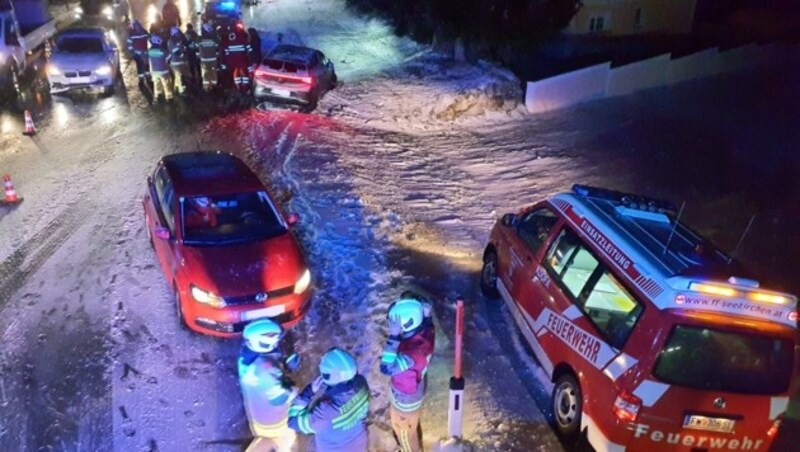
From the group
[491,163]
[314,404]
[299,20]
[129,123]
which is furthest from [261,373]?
[299,20]

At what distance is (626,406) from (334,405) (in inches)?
99.3

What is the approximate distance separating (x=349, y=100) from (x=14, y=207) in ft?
29.0

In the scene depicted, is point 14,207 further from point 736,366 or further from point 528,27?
point 528,27

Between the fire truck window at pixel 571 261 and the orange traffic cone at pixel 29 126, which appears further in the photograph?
the orange traffic cone at pixel 29 126

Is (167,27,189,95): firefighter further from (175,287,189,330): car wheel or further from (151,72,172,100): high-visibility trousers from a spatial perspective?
(175,287,189,330): car wheel

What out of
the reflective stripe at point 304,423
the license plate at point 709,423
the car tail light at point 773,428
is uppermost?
the reflective stripe at point 304,423

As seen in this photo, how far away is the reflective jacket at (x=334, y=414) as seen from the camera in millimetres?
4426

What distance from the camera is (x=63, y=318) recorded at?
8.14 meters

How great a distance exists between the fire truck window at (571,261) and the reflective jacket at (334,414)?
288 cm

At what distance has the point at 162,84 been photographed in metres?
17.1

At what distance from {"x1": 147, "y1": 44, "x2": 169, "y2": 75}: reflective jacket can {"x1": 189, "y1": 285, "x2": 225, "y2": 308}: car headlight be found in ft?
34.3

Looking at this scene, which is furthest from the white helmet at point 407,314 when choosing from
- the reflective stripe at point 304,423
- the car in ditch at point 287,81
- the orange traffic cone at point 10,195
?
the car in ditch at point 287,81

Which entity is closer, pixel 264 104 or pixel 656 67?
pixel 264 104

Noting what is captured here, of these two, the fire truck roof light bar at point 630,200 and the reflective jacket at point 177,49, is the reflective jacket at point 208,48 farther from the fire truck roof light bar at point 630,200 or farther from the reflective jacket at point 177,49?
the fire truck roof light bar at point 630,200
